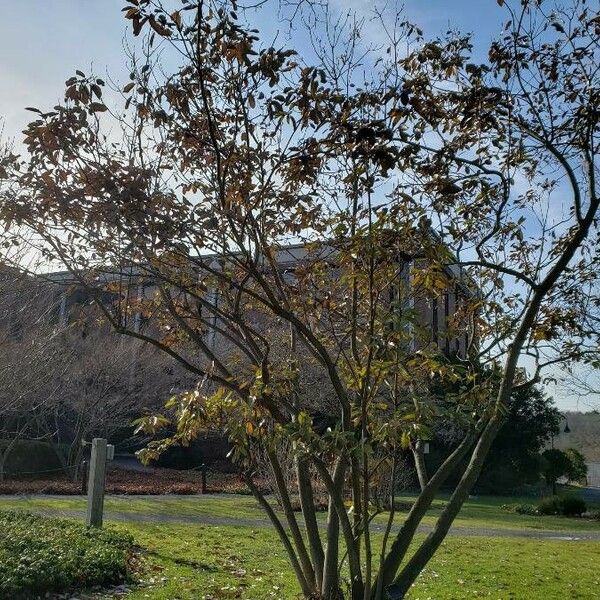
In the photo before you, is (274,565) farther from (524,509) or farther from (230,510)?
(524,509)

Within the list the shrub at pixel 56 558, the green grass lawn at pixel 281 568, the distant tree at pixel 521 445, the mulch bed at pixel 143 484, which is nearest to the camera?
the shrub at pixel 56 558

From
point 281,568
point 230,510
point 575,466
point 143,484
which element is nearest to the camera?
point 281,568

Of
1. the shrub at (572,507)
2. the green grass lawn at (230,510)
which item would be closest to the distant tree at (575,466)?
the shrub at (572,507)

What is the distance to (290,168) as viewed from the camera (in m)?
4.25

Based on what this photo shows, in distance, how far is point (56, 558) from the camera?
6773mm

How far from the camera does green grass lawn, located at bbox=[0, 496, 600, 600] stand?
7094 millimetres

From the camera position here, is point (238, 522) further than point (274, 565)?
Yes

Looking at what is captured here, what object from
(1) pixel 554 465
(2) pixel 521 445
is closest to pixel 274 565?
(2) pixel 521 445

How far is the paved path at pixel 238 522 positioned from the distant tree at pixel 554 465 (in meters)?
14.1

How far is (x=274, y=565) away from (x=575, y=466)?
25452 mm

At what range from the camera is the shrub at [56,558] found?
A: 20.1 ft

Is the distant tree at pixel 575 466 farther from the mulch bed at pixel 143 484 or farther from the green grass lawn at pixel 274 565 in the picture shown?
the green grass lawn at pixel 274 565

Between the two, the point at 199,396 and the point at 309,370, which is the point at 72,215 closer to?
the point at 199,396

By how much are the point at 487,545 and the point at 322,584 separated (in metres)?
7.76
